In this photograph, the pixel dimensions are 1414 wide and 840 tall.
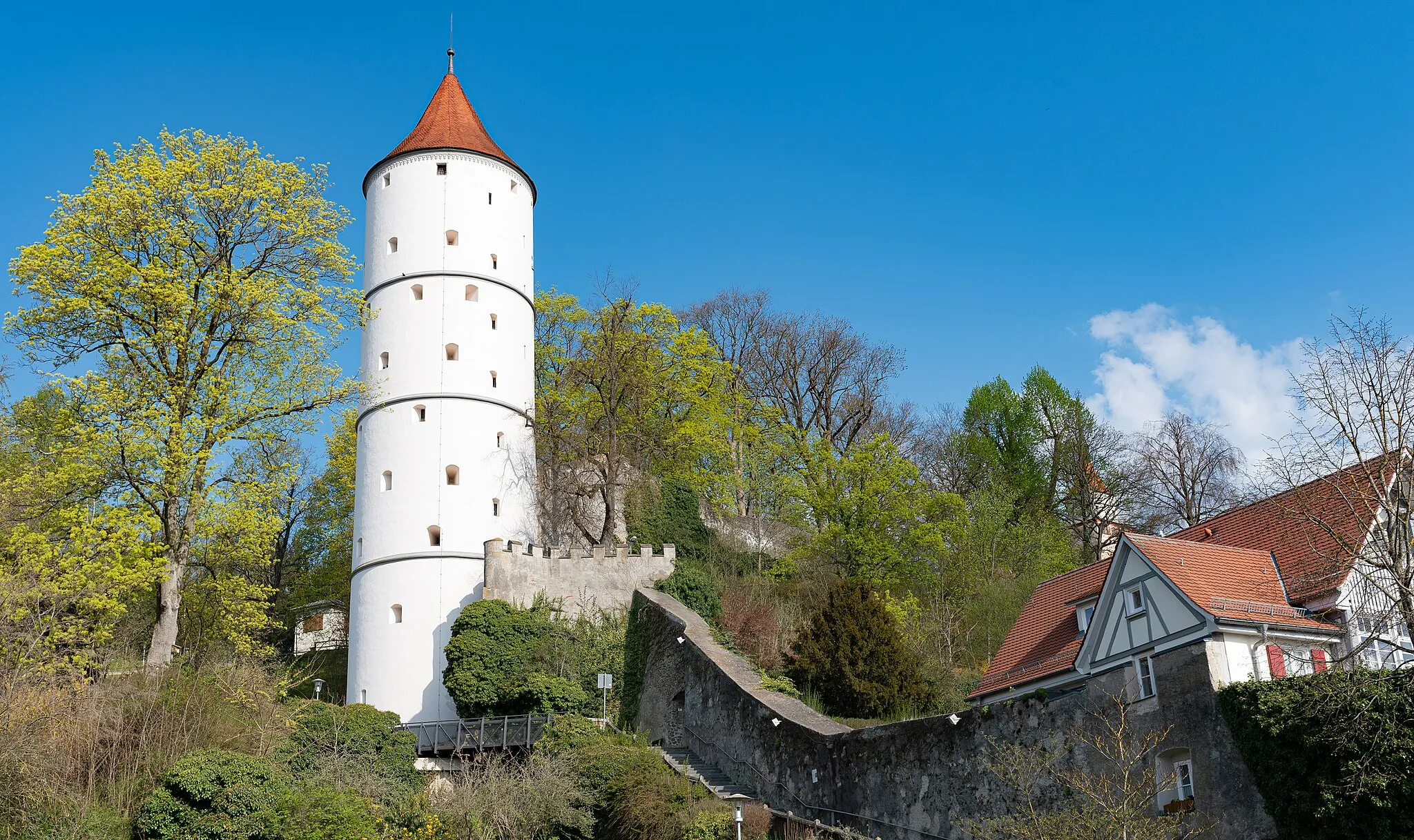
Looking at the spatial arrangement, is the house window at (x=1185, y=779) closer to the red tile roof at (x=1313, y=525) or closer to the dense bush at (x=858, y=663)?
the red tile roof at (x=1313, y=525)

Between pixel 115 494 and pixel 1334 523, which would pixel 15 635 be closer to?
pixel 115 494

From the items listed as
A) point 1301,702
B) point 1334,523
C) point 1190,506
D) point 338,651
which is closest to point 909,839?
point 1301,702

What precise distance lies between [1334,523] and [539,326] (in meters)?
26.0

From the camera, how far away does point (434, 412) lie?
29.0m

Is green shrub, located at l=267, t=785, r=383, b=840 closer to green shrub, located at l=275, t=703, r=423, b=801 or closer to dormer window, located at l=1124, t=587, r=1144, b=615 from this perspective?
green shrub, located at l=275, t=703, r=423, b=801

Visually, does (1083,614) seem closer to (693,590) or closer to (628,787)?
(628,787)

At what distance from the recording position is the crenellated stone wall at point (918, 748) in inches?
599

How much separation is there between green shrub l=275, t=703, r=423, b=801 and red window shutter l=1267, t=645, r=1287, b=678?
12708 mm

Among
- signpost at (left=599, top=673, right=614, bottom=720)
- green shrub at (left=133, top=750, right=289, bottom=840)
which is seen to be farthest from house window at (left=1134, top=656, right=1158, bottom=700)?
green shrub at (left=133, top=750, right=289, bottom=840)

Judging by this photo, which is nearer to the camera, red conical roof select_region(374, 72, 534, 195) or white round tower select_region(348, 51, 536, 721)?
white round tower select_region(348, 51, 536, 721)

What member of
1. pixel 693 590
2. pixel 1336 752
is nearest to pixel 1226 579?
pixel 1336 752

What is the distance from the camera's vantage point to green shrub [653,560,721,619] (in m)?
27.6

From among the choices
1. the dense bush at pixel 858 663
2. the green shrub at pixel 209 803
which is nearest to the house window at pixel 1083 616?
the dense bush at pixel 858 663

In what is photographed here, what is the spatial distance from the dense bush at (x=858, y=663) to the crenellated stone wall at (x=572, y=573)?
5369mm
